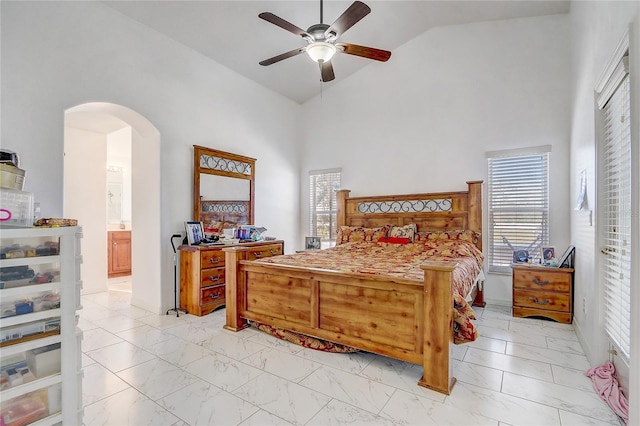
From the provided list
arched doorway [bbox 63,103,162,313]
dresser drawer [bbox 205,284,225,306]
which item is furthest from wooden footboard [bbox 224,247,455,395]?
arched doorway [bbox 63,103,162,313]

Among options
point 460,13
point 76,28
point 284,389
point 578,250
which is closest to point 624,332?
point 578,250

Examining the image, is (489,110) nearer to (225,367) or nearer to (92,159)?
(225,367)

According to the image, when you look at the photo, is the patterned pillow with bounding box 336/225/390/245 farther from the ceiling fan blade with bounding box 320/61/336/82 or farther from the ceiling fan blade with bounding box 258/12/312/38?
the ceiling fan blade with bounding box 258/12/312/38

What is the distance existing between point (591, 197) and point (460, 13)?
298cm

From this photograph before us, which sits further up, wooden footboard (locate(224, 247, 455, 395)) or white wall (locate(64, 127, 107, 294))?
white wall (locate(64, 127, 107, 294))

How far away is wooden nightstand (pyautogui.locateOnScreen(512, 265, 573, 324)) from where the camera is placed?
348 cm

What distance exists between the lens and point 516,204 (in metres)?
4.20

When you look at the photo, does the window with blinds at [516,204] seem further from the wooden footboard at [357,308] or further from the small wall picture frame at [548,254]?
the wooden footboard at [357,308]

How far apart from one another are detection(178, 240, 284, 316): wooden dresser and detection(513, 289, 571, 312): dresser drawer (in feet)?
10.8

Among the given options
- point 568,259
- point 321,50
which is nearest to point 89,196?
point 321,50

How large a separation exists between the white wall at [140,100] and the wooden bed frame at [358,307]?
4.63ft

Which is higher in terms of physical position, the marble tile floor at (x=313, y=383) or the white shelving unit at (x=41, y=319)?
the white shelving unit at (x=41, y=319)

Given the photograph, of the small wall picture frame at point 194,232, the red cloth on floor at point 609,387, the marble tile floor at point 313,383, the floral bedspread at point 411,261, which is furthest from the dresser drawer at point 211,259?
the red cloth on floor at point 609,387

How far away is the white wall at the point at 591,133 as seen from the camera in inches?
63.1
